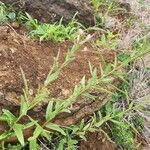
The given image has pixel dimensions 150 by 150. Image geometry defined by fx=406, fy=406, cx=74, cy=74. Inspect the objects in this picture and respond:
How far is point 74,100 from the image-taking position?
2223 mm

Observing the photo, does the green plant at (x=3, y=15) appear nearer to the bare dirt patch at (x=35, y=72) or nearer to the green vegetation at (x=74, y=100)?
the green vegetation at (x=74, y=100)

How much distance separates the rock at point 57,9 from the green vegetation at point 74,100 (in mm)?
86

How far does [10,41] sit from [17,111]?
52cm

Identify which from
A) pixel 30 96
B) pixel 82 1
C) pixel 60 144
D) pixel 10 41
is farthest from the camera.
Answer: pixel 82 1

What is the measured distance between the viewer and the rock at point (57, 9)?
3.21 meters

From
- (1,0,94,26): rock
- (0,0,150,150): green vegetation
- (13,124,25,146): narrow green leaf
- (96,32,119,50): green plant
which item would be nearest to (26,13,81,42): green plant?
(0,0,150,150): green vegetation

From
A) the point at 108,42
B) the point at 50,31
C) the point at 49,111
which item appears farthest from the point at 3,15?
the point at 49,111

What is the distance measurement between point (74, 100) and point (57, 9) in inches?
50.0

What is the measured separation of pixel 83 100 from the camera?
8.16 feet

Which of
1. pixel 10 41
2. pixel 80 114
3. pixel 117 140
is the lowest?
pixel 117 140

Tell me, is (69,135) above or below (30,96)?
below

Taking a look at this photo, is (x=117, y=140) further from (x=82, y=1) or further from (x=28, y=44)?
(x=82, y=1)

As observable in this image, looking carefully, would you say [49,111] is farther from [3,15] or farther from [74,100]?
[3,15]

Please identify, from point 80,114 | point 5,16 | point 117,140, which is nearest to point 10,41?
point 5,16
